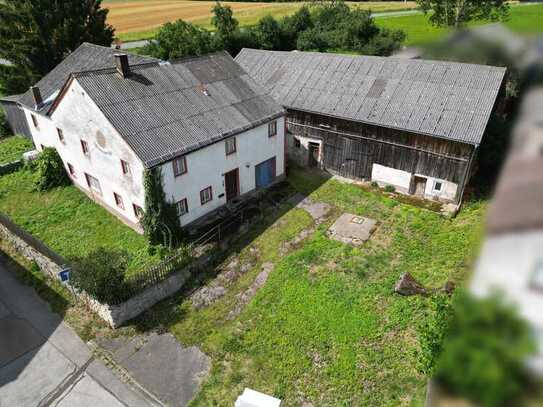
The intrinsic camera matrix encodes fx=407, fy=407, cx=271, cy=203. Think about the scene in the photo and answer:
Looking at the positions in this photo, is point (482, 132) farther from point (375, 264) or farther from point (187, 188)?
point (187, 188)

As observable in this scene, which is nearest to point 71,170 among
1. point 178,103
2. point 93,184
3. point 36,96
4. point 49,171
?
point 49,171

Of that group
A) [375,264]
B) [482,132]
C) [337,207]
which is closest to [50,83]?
[337,207]

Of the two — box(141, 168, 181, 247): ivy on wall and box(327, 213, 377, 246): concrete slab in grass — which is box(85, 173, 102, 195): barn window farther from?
box(327, 213, 377, 246): concrete slab in grass

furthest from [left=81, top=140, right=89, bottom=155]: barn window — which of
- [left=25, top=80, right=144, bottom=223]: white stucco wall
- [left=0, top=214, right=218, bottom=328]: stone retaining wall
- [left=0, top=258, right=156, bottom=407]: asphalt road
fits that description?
[left=0, top=258, right=156, bottom=407]: asphalt road

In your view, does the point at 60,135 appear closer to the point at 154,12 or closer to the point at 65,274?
the point at 65,274

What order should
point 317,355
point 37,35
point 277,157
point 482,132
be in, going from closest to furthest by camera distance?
point 317,355 < point 482,132 < point 277,157 < point 37,35
